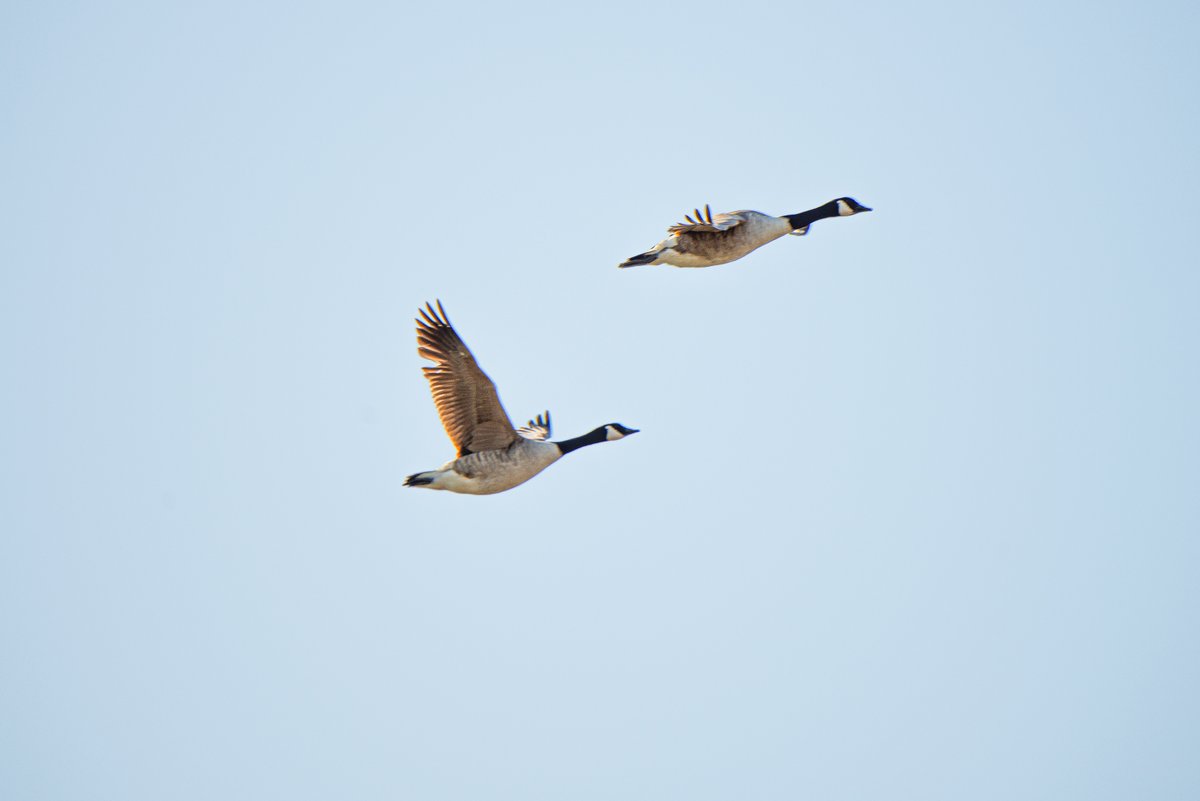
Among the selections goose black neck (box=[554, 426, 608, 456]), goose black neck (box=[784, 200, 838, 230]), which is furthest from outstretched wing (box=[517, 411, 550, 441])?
goose black neck (box=[784, 200, 838, 230])

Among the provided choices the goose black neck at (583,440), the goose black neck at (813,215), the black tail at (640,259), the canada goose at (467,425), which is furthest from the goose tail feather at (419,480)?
the goose black neck at (813,215)

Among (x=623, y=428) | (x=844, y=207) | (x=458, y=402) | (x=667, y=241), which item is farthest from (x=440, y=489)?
(x=844, y=207)

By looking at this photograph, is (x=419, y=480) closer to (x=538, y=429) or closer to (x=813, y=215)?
(x=538, y=429)

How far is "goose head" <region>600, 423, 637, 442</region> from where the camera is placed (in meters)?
18.3

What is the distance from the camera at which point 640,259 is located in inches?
710

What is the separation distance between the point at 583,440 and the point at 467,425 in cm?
181

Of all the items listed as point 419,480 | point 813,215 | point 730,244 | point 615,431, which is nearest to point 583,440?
point 615,431

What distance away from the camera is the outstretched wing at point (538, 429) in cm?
1891

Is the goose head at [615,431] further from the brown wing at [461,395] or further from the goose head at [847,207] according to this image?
the goose head at [847,207]

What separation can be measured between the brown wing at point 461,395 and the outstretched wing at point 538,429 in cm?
221

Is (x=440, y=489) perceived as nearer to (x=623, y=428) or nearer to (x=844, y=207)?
(x=623, y=428)

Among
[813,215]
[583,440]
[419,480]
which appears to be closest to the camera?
[419,480]

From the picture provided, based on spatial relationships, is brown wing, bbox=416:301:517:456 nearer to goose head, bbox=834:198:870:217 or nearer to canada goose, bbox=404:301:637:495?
canada goose, bbox=404:301:637:495

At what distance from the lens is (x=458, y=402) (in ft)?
54.1
